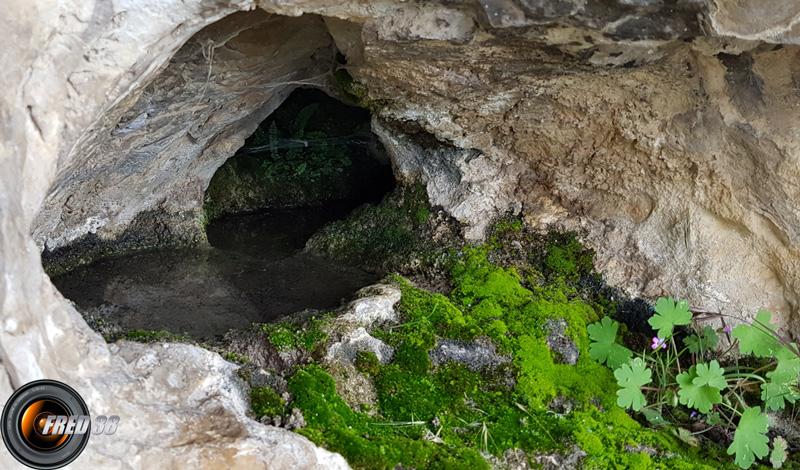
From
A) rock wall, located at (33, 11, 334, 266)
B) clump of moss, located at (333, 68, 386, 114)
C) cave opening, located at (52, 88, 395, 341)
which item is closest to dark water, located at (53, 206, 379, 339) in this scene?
cave opening, located at (52, 88, 395, 341)

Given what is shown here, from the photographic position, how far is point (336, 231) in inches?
219

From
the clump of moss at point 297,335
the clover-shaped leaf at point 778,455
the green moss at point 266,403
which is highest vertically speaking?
the clump of moss at point 297,335

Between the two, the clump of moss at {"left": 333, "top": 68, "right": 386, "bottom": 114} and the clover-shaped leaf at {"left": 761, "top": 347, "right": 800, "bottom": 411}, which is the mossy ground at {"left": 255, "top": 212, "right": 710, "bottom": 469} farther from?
the clump of moss at {"left": 333, "top": 68, "right": 386, "bottom": 114}

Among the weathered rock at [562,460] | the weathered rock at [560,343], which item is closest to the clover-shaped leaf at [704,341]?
A: the weathered rock at [560,343]

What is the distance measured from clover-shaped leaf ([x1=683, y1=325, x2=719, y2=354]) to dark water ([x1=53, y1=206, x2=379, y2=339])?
201 centimetres

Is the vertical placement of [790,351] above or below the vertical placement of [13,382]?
below

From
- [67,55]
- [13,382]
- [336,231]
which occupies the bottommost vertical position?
[336,231]

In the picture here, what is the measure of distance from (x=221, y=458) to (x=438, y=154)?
9.51ft

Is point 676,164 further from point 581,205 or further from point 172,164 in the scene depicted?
point 172,164

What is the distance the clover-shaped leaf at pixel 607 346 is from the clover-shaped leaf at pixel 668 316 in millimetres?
225

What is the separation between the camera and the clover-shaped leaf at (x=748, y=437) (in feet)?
11.3

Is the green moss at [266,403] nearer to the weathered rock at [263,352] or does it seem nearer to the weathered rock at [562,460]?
the weathered rock at [263,352]

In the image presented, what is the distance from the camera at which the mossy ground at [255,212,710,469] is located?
10.4 feet

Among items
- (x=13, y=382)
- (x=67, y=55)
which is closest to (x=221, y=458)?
(x=13, y=382)
